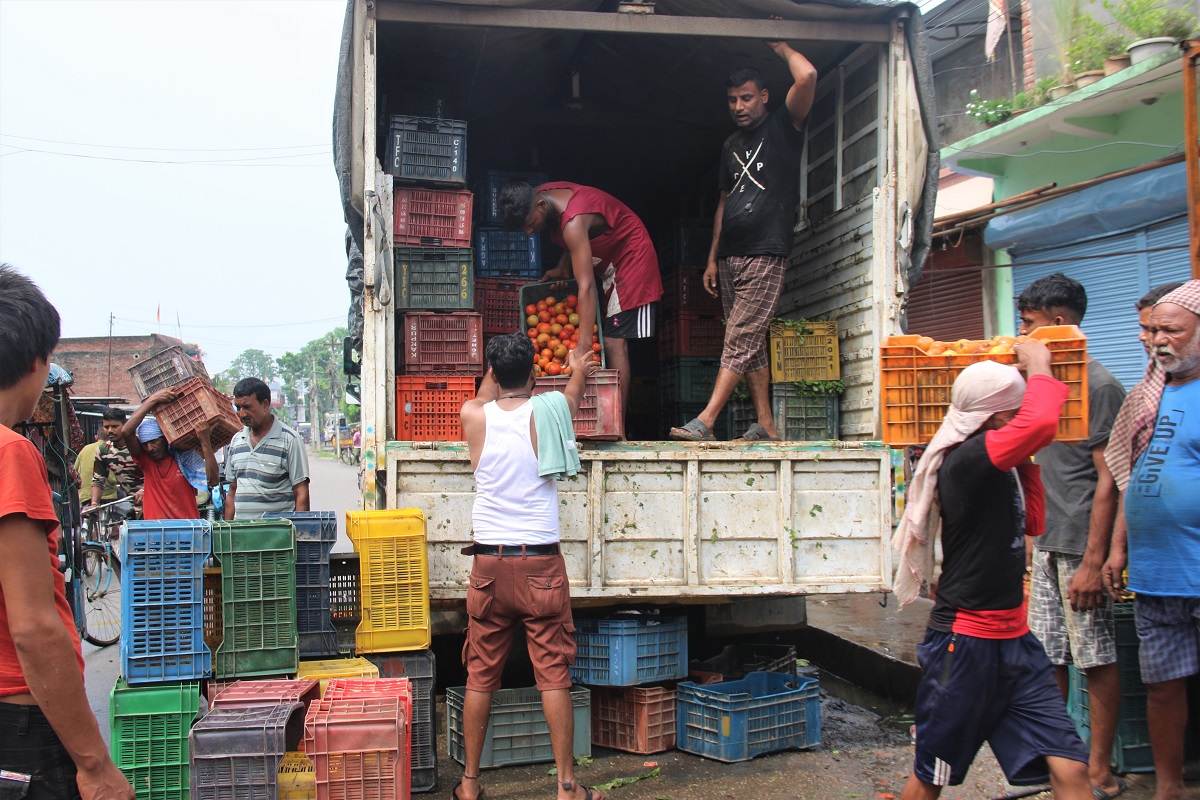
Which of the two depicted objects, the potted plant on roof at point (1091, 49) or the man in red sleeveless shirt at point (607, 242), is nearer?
the man in red sleeveless shirt at point (607, 242)

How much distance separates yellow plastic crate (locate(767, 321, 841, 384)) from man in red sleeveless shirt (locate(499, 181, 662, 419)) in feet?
2.81

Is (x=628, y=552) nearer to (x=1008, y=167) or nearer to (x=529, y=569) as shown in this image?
(x=529, y=569)

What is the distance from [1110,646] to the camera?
13.1 ft

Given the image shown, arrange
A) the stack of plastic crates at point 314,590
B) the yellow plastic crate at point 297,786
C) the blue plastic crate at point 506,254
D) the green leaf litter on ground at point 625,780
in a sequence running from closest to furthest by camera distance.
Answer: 1. the yellow plastic crate at point 297,786
2. the stack of plastic crates at point 314,590
3. the green leaf litter on ground at point 625,780
4. the blue plastic crate at point 506,254

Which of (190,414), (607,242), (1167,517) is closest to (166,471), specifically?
(190,414)

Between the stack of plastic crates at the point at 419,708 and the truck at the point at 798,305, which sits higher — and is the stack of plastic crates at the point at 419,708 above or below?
below

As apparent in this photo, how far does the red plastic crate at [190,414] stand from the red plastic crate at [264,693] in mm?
2178

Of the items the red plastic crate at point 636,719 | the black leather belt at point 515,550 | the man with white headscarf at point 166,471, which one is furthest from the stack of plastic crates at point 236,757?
the man with white headscarf at point 166,471

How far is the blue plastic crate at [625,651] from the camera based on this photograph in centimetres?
491

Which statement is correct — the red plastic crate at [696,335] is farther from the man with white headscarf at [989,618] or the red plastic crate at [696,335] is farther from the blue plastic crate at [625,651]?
the man with white headscarf at [989,618]

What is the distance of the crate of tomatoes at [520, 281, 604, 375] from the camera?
230 inches

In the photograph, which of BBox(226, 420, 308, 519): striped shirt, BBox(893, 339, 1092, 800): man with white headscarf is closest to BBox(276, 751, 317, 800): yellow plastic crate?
BBox(893, 339, 1092, 800): man with white headscarf

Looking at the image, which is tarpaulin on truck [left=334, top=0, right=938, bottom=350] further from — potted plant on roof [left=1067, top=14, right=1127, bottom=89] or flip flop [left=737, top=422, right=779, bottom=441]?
potted plant on roof [left=1067, top=14, right=1127, bottom=89]

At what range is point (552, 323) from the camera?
237 inches
